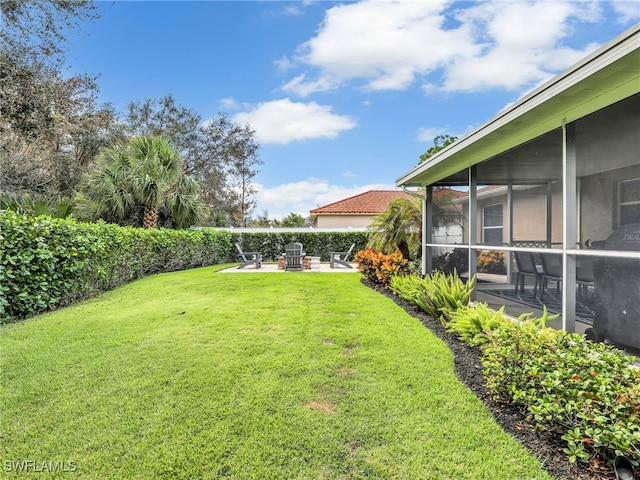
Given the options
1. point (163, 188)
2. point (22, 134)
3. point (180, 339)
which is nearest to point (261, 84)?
point (163, 188)

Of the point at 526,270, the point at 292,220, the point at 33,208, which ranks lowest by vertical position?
the point at 526,270

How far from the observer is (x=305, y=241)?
18.6m

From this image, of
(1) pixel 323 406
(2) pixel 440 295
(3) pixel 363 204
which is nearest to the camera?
(1) pixel 323 406

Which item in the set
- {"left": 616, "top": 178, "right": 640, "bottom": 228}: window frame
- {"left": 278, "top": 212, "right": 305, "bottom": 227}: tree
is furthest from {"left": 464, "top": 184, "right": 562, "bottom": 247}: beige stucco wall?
{"left": 278, "top": 212, "right": 305, "bottom": 227}: tree

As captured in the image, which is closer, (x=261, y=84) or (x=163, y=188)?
(x=163, y=188)

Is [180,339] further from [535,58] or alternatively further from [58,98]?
[58,98]

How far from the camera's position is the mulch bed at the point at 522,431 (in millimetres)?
2123

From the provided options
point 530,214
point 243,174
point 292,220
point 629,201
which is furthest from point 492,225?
point 292,220

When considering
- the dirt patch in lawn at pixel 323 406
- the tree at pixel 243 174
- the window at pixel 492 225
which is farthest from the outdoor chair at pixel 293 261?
the tree at pixel 243 174

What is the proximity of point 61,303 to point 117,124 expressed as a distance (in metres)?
18.7

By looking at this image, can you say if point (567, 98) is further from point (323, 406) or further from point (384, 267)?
point (384, 267)

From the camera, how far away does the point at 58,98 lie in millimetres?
12492

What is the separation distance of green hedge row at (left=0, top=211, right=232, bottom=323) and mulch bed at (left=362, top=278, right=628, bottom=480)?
6.87m

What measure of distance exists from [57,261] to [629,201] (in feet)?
28.1
